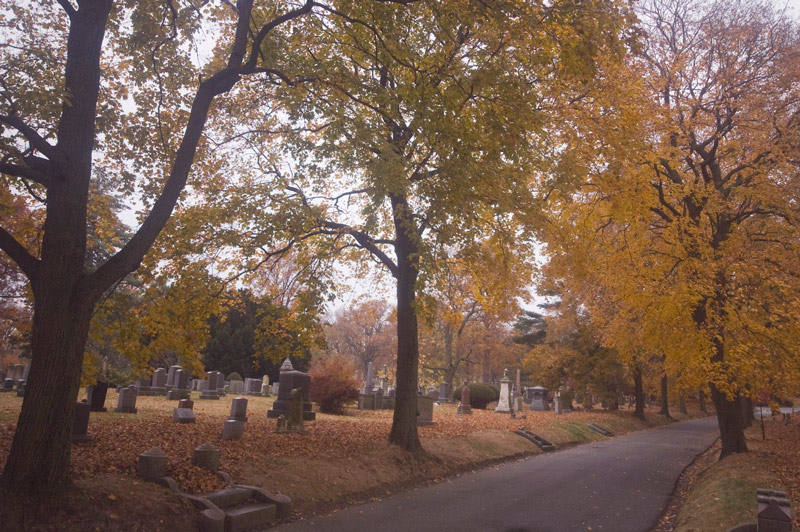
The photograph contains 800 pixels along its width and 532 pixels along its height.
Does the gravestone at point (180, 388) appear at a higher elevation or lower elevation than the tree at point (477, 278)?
lower

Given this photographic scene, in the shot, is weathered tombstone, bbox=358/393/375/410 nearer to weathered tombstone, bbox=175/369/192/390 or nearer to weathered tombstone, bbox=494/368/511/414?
weathered tombstone, bbox=175/369/192/390

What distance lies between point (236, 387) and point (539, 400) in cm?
1983

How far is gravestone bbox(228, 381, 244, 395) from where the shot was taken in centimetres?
3089

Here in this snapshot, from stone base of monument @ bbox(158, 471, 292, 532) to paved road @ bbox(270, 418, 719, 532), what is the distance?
0.35 m

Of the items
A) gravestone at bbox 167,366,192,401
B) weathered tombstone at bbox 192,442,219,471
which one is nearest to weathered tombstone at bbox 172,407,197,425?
Result: weathered tombstone at bbox 192,442,219,471

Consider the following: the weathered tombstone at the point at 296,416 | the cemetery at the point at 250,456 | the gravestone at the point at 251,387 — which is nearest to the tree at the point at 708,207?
the cemetery at the point at 250,456

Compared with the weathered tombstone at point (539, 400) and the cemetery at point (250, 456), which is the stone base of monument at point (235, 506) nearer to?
the cemetery at point (250, 456)

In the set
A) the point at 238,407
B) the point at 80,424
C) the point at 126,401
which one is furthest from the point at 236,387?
the point at 80,424

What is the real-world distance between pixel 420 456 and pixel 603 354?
22391mm

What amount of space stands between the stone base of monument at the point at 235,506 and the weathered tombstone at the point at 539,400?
29.2 meters

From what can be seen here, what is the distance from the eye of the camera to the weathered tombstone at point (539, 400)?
1361 inches

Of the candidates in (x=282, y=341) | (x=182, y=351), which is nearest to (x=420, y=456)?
(x=282, y=341)

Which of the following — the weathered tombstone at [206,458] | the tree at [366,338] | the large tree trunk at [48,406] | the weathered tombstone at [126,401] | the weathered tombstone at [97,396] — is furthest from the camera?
the tree at [366,338]

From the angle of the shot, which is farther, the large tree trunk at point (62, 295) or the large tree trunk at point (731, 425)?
the large tree trunk at point (731, 425)
